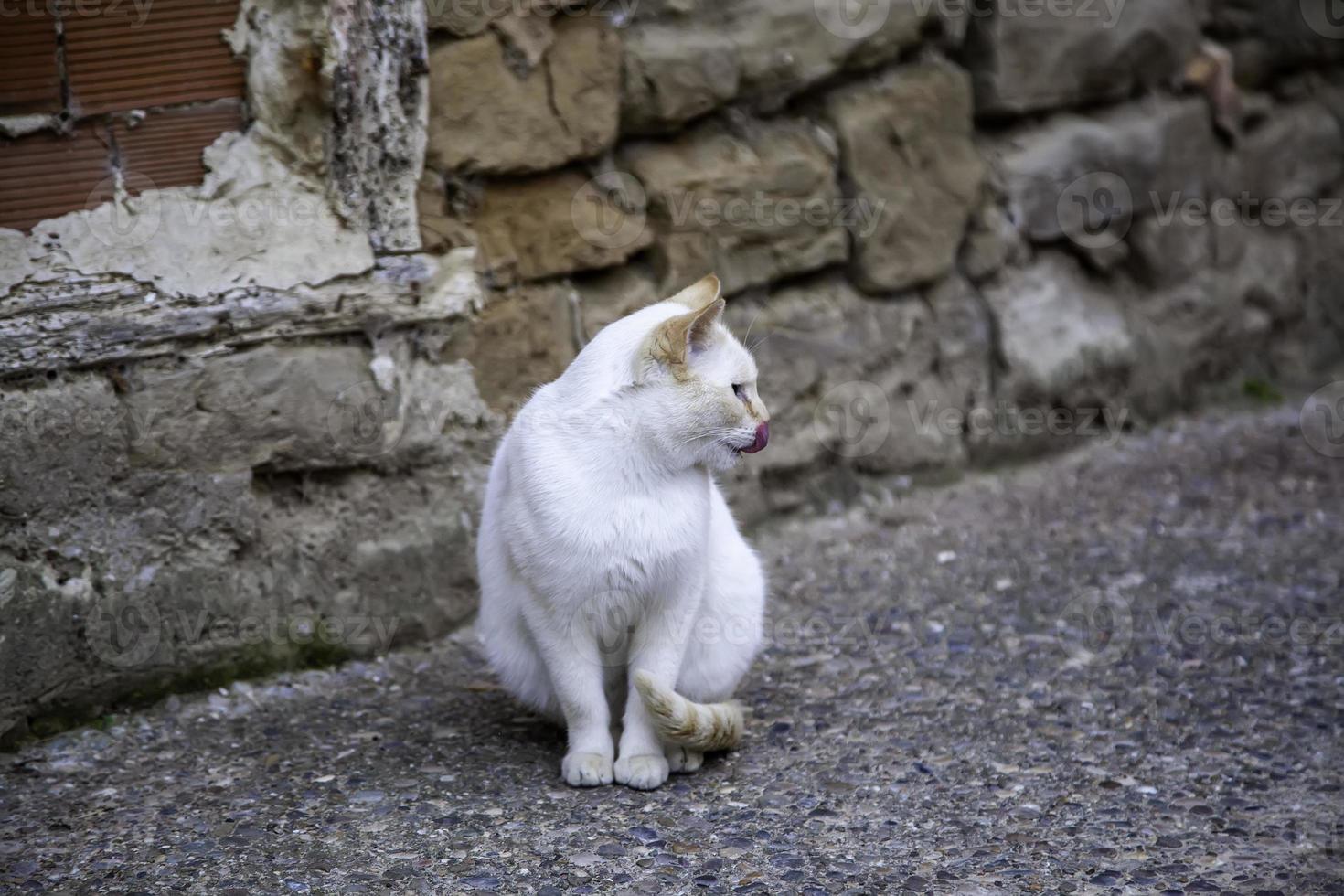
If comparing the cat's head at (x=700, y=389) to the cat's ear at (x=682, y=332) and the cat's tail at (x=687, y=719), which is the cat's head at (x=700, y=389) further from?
the cat's tail at (x=687, y=719)

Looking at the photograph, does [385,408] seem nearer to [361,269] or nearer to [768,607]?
[361,269]

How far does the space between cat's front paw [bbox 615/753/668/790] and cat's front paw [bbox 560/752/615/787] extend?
1.1 inches

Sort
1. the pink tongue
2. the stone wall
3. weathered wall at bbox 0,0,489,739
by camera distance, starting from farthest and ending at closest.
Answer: the stone wall, weathered wall at bbox 0,0,489,739, the pink tongue

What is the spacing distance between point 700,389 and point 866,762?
101 centimetres

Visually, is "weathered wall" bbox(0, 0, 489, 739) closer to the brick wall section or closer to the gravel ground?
the brick wall section

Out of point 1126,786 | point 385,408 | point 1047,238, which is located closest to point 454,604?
point 385,408

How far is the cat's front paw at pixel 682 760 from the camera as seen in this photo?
3156mm

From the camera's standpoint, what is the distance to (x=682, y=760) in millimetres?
3160

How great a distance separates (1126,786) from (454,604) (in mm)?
1910

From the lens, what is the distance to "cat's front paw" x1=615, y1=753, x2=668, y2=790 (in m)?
3.04

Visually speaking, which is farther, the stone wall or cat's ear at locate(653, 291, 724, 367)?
the stone wall

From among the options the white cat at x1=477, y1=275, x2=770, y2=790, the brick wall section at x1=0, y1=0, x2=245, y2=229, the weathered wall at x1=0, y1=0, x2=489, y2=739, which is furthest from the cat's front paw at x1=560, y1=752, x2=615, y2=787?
the brick wall section at x1=0, y1=0, x2=245, y2=229

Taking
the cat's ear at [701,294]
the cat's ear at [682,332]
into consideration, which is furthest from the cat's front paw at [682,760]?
the cat's ear at [701,294]

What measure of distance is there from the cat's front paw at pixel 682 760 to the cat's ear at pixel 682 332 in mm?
913
